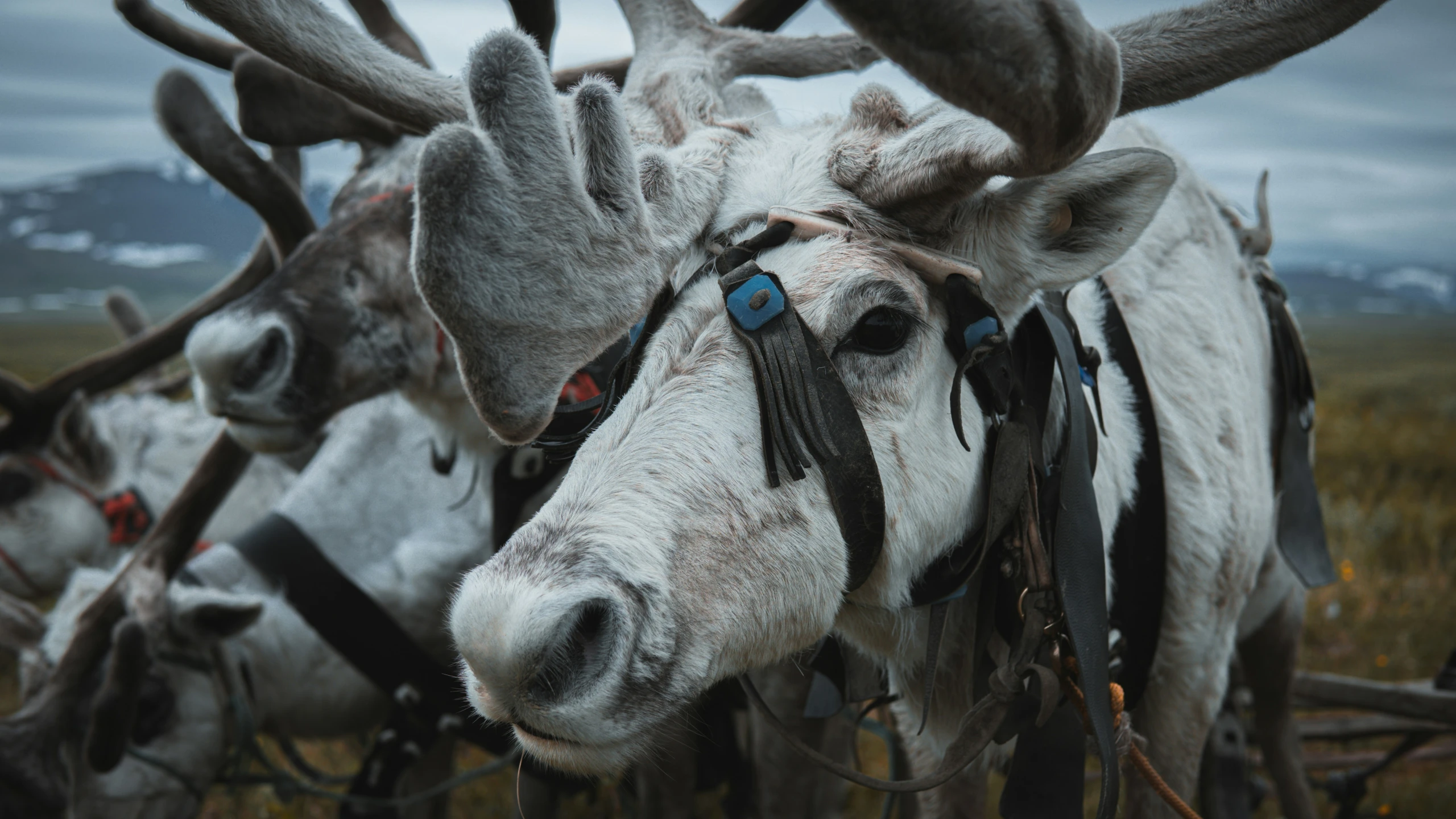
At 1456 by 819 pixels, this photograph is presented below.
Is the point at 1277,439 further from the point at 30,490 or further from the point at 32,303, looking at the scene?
the point at 32,303

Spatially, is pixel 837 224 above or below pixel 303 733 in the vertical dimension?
above

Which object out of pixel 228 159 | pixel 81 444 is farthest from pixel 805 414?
pixel 81 444

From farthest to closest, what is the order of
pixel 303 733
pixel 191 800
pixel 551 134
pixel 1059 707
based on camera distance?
1. pixel 303 733
2. pixel 191 800
3. pixel 1059 707
4. pixel 551 134

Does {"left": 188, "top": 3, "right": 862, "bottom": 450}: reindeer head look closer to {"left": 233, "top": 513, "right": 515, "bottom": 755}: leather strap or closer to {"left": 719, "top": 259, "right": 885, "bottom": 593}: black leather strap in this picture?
{"left": 233, "top": 513, "right": 515, "bottom": 755}: leather strap

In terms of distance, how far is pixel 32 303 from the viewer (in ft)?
471

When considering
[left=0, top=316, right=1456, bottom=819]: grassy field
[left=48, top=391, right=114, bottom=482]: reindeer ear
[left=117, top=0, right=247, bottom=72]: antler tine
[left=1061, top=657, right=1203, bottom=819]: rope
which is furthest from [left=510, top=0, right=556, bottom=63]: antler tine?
[left=48, top=391, right=114, bottom=482]: reindeer ear

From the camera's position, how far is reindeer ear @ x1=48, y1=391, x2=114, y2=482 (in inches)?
198

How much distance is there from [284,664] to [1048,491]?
9.88 ft

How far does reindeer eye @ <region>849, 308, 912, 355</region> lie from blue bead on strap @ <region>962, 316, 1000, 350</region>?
11 cm

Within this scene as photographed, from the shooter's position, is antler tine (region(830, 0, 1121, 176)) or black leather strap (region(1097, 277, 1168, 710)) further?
black leather strap (region(1097, 277, 1168, 710))

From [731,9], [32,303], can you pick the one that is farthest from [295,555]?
[32,303]

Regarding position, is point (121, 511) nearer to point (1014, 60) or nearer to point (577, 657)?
point (577, 657)

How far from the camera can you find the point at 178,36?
3307 mm

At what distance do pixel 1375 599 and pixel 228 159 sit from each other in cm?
757
